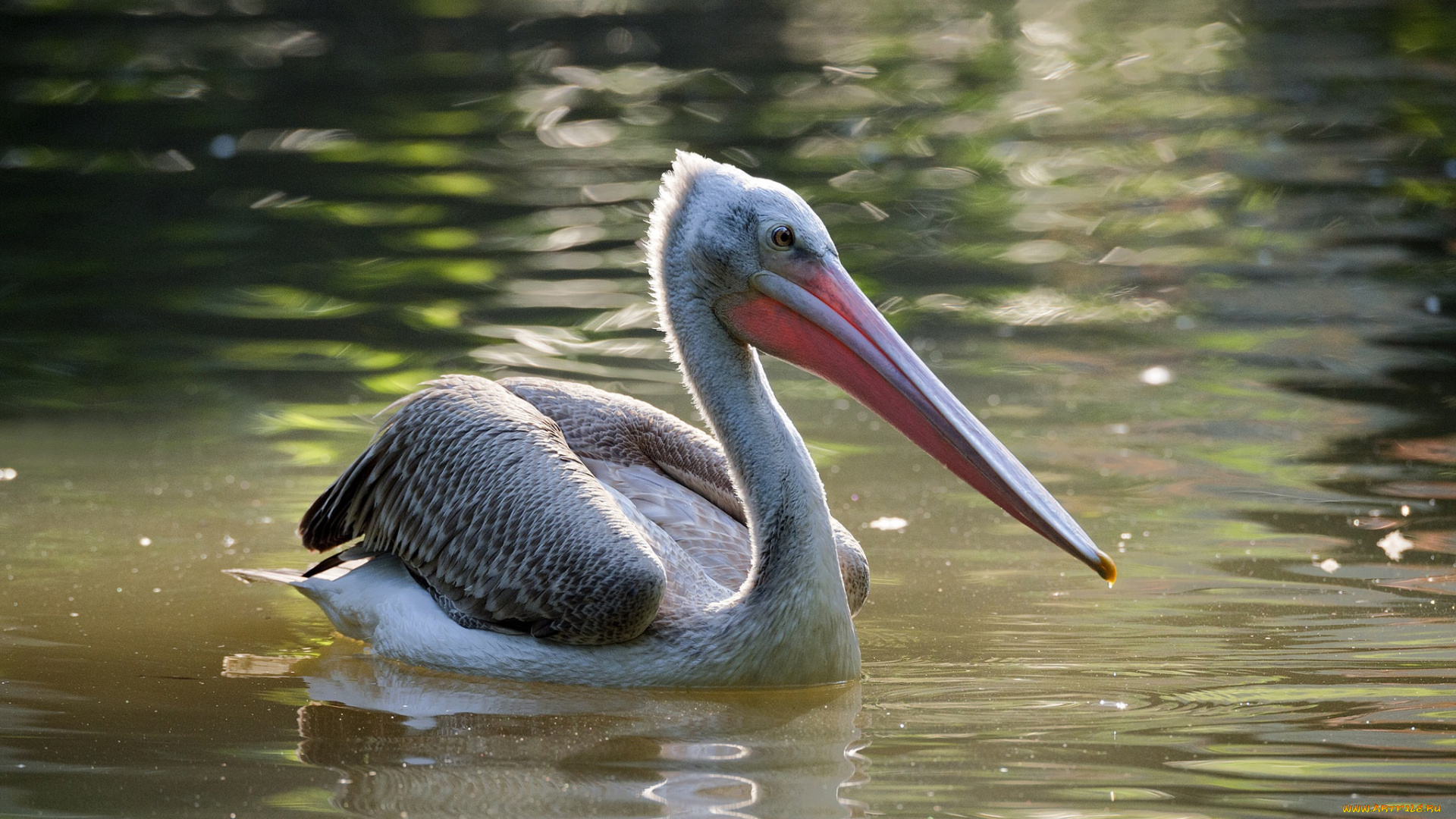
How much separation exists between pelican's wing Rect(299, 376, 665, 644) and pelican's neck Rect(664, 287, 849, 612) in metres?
0.33

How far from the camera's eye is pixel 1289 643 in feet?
17.7

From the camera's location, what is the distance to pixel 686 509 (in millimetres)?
5762

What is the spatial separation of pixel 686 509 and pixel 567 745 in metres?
1.22

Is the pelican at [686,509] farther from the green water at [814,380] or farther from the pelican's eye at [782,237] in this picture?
the green water at [814,380]

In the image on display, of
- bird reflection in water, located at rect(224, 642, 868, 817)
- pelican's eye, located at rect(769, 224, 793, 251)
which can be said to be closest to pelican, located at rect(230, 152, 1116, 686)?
pelican's eye, located at rect(769, 224, 793, 251)

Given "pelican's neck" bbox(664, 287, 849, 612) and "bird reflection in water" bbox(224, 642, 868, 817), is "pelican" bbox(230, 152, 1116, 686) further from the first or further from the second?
"bird reflection in water" bbox(224, 642, 868, 817)

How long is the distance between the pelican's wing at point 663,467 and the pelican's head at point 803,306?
716 mm

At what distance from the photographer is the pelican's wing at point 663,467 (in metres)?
5.68

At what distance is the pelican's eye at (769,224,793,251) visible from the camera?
5.05 meters

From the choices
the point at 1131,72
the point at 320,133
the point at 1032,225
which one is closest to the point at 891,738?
the point at 1032,225

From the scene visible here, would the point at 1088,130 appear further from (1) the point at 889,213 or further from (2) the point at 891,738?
(2) the point at 891,738

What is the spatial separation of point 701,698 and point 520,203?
7.74 meters

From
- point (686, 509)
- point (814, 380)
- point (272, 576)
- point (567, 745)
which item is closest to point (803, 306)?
point (686, 509)

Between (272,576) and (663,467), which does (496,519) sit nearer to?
(663,467)
